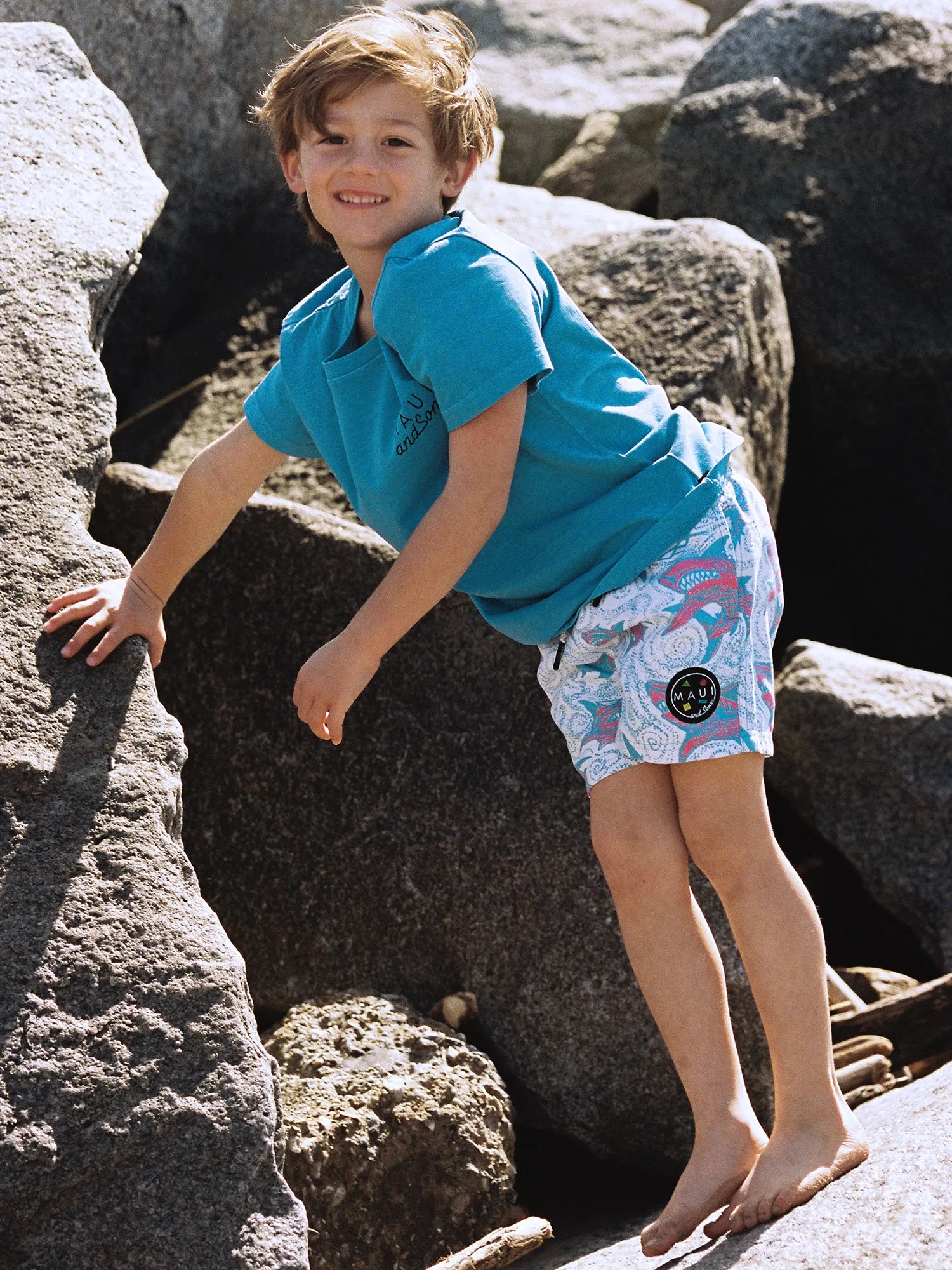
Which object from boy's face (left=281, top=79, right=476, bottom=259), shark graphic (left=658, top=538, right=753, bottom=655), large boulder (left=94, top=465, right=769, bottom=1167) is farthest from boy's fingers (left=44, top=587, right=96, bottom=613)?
shark graphic (left=658, top=538, right=753, bottom=655)

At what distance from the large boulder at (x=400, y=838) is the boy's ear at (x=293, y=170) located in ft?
2.28

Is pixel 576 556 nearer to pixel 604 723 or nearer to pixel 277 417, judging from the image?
pixel 604 723

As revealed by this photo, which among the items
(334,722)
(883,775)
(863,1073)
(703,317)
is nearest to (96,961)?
(334,722)

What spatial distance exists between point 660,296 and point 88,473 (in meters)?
1.56

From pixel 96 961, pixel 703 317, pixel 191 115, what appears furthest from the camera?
pixel 191 115

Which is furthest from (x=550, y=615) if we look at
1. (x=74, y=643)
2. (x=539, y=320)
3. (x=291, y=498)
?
(x=291, y=498)

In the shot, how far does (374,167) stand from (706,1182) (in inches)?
57.8

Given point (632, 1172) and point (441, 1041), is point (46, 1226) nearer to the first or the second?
point (441, 1041)

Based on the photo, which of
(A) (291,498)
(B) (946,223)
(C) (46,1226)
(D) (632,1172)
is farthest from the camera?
(B) (946,223)

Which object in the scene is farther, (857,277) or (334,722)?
(857,277)

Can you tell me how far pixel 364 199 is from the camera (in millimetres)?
2053

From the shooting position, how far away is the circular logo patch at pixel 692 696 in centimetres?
197

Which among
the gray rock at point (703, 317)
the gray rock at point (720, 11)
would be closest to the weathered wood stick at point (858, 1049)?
the gray rock at point (703, 317)

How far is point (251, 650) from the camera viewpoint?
266 cm
